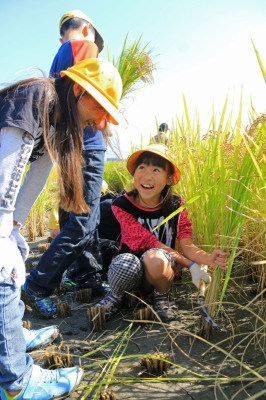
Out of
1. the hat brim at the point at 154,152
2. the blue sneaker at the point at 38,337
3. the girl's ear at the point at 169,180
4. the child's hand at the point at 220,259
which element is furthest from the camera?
the girl's ear at the point at 169,180

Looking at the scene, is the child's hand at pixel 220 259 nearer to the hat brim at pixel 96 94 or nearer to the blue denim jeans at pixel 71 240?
the hat brim at pixel 96 94

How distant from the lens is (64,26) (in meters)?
2.26

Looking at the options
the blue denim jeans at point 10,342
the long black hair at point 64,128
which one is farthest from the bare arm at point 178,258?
the blue denim jeans at point 10,342

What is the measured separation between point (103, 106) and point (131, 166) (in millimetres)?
901

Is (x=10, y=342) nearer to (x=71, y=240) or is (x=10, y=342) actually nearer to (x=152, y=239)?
(x=71, y=240)

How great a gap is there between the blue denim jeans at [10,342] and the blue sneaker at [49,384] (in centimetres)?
5

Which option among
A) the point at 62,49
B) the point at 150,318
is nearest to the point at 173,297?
the point at 150,318

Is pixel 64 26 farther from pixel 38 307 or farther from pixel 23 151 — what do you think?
pixel 38 307

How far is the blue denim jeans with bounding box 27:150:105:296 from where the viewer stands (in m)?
1.90

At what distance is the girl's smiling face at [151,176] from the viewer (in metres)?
1.89

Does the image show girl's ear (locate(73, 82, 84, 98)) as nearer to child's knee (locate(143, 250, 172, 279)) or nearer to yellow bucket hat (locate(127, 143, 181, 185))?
yellow bucket hat (locate(127, 143, 181, 185))

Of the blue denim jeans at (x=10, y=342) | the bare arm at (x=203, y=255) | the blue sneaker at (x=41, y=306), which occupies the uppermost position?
the bare arm at (x=203, y=255)

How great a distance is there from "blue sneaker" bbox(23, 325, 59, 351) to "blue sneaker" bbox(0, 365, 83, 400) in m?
0.31

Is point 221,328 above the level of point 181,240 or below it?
below
